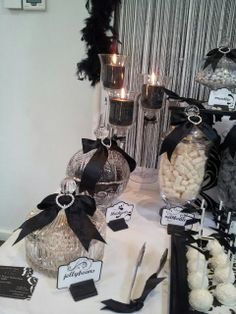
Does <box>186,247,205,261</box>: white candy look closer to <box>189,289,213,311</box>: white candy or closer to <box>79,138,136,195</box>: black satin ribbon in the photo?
<box>189,289,213,311</box>: white candy

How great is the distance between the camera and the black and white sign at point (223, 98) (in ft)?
3.25

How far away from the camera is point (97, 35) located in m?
1.33

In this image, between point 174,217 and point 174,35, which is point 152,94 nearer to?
point 174,35

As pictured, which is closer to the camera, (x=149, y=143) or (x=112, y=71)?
(x=112, y=71)

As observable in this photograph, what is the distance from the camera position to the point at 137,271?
761mm

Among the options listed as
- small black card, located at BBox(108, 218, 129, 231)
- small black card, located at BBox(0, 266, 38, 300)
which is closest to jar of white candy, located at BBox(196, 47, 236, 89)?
small black card, located at BBox(108, 218, 129, 231)

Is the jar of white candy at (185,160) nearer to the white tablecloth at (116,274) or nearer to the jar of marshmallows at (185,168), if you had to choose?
the jar of marshmallows at (185,168)

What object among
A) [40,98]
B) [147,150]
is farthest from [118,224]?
[40,98]

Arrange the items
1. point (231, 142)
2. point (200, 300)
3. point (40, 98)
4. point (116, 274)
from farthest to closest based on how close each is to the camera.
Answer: point (40, 98), point (231, 142), point (116, 274), point (200, 300)

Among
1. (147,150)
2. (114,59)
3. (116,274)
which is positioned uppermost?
(114,59)

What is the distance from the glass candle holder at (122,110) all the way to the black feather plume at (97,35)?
1.01 ft

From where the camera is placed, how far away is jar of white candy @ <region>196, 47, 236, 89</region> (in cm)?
98

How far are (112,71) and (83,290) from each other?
0.69m

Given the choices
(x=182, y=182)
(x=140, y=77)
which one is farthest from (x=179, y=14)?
(x=182, y=182)
